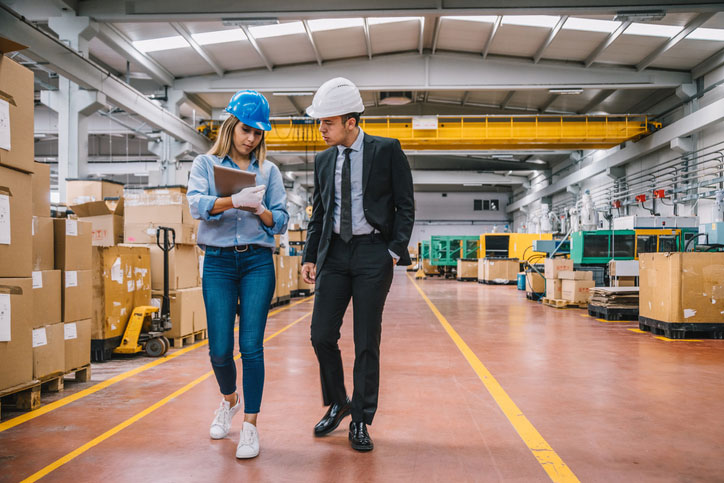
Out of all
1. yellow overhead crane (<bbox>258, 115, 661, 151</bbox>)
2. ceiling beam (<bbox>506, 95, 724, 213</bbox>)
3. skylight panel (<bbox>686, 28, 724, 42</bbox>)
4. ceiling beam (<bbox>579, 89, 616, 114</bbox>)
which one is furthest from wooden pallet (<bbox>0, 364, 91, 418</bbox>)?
Result: ceiling beam (<bbox>579, 89, 616, 114</bbox>)

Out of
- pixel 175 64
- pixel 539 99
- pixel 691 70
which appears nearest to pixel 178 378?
pixel 175 64

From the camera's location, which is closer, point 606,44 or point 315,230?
point 315,230

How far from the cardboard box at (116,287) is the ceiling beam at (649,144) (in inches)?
525

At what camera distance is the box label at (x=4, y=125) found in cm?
310

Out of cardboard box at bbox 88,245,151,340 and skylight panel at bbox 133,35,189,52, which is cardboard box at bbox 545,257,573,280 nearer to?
cardboard box at bbox 88,245,151,340

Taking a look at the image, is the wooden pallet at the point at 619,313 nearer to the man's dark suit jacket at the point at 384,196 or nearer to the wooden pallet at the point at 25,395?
the man's dark suit jacket at the point at 384,196

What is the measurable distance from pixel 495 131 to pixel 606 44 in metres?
3.77

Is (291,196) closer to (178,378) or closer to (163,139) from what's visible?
(163,139)

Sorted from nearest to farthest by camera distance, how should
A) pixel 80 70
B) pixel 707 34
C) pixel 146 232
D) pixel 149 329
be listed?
pixel 149 329 < pixel 146 232 < pixel 80 70 < pixel 707 34

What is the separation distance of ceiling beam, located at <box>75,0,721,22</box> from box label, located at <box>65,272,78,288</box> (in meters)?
7.76

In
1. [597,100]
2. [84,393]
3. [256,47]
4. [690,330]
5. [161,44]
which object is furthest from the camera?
[597,100]

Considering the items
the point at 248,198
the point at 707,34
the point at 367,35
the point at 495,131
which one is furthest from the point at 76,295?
the point at 707,34

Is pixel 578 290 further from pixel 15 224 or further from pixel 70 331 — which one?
pixel 15 224

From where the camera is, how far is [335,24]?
13.4 m
